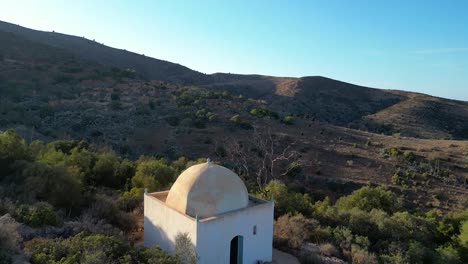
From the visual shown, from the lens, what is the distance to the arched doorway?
10914mm

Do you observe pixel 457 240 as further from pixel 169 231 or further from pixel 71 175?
pixel 71 175

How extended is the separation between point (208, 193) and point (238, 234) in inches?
57.0

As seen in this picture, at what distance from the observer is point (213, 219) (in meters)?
10.1

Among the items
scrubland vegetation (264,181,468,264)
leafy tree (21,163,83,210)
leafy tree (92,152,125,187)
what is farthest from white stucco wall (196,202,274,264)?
leafy tree (92,152,125,187)

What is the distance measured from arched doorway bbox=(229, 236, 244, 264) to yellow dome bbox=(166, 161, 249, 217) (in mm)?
956

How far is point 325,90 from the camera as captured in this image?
74.1 metres

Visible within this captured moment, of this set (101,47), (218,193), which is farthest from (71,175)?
(101,47)

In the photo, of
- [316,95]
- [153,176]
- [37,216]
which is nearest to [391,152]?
[153,176]

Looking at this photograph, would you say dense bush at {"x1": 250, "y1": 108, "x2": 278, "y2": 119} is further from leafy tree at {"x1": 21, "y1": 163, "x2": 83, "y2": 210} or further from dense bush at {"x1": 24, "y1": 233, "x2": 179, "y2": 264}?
dense bush at {"x1": 24, "y1": 233, "x2": 179, "y2": 264}

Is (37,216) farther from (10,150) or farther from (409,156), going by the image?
(409,156)

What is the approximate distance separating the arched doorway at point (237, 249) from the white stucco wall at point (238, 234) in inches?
3.6

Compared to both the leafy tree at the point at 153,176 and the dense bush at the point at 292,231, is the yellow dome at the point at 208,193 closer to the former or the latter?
the dense bush at the point at 292,231

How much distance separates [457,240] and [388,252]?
355cm

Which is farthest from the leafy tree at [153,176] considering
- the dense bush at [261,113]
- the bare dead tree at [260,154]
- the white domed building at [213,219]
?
the dense bush at [261,113]
